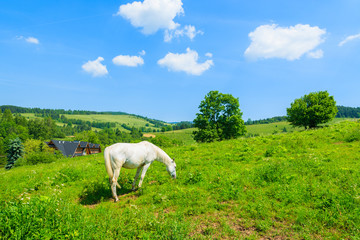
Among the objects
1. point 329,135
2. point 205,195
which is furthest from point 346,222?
point 329,135

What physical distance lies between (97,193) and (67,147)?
10130 centimetres

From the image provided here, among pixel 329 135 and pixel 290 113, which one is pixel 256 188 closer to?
pixel 329 135

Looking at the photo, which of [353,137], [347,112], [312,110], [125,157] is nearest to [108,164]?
[125,157]

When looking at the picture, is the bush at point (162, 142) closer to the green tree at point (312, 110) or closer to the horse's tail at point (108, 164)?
the green tree at point (312, 110)

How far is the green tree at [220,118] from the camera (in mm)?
41094

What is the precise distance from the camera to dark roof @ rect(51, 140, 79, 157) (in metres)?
92.2

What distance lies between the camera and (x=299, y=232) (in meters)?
5.48

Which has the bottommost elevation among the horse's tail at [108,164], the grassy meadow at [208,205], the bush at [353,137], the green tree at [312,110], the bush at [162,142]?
the bush at [162,142]

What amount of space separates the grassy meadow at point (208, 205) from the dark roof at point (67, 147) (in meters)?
93.2

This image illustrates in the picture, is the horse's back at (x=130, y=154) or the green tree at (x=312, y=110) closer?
the horse's back at (x=130, y=154)

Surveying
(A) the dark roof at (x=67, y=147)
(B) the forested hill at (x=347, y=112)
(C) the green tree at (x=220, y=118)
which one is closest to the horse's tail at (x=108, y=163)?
(C) the green tree at (x=220, y=118)

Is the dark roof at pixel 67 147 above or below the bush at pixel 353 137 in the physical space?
below

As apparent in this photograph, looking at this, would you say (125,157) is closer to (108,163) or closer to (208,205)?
(108,163)

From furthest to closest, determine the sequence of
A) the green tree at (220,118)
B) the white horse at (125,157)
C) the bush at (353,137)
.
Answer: the green tree at (220,118), the bush at (353,137), the white horse at (125,157)
